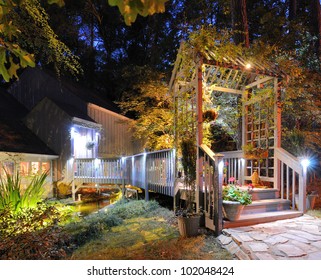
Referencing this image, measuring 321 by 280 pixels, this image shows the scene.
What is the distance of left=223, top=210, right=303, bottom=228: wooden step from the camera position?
504 cm

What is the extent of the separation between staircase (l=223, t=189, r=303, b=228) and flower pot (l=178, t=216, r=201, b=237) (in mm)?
517

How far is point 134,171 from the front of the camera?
9.69 meters

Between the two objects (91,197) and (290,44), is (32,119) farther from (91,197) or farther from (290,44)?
(290,44)

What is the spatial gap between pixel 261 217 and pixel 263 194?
104cm

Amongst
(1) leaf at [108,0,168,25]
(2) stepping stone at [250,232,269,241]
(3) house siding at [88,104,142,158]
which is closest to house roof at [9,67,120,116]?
(3) house siding at [88,104,142,158]

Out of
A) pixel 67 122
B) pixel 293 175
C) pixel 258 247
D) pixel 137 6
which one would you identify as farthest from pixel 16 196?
pixel 67 122

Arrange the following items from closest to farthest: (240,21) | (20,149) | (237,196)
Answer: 1. (237,196)
2. (240,21)
3. (20,149)

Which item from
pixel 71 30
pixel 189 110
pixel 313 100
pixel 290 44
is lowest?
pixel 189 110

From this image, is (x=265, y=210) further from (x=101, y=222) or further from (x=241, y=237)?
(x=101, y=222)

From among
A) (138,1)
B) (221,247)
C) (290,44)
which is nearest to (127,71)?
(290,44)

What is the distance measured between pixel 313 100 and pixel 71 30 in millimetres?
15252

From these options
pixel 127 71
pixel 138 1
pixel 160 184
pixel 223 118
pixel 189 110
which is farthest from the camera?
pixel 127 71

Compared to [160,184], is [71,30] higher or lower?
higher
